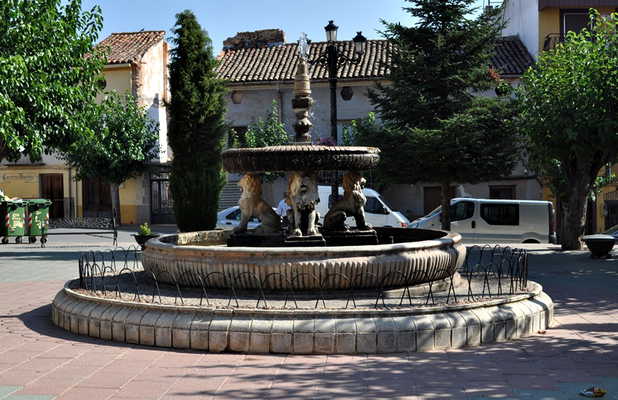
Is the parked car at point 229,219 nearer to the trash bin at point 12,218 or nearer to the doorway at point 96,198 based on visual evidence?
the trash bin at point 12,218

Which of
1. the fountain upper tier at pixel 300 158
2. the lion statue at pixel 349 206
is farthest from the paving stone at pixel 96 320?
the lion statue at pixel 349 206

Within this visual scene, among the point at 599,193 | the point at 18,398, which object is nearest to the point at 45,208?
the point at 18,398

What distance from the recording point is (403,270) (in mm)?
8344

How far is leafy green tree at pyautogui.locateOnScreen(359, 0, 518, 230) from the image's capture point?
69.2 ft

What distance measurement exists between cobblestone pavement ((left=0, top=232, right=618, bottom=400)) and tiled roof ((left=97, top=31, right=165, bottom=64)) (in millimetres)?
27117

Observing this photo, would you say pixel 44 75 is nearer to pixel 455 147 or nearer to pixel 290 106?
pixel 455 147

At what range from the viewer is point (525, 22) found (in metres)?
33.0

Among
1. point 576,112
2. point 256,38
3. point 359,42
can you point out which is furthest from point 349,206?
point 256,38

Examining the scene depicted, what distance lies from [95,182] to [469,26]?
2091 cm

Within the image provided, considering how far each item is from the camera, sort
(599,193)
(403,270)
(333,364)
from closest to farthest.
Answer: (333,364) < (403,270) < (599,193)

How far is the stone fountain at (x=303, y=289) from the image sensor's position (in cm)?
684

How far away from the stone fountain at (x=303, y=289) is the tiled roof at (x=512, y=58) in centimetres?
2227

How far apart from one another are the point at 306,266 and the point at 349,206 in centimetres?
256

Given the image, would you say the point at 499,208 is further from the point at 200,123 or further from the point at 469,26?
the point at 200,123
